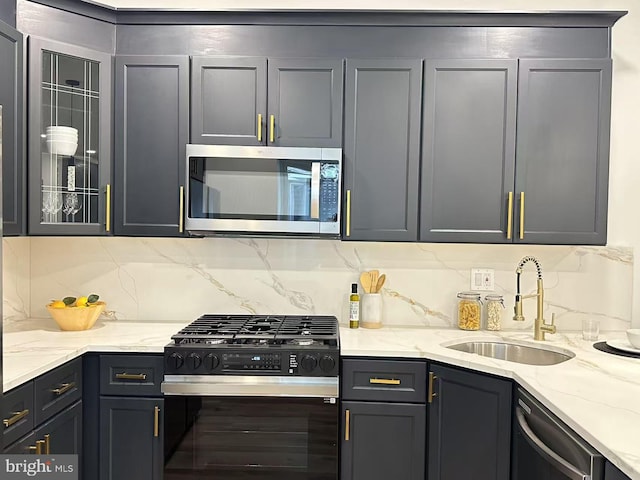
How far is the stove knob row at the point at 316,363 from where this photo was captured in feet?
7.59

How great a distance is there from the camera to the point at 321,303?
3010 mm

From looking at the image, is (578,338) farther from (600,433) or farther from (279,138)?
(279,138)

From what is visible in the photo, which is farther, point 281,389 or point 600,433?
point 281,389

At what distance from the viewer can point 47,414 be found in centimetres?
206

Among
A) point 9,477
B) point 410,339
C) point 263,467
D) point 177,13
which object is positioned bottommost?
point 263,467

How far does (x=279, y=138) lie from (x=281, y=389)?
3.85ft

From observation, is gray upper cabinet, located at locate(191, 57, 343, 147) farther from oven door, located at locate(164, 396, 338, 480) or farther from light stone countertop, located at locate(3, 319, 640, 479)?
oven door, located at locate(164, 396, 338, 480)

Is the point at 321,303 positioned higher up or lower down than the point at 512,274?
lower down

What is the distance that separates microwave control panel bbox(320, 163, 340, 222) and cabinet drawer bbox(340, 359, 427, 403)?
68 centimetres

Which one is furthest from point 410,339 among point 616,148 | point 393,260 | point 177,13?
point 177,13

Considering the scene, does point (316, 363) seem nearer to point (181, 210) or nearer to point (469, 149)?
point (181, 210)

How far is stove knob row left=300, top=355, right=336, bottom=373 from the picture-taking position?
231 centimetres

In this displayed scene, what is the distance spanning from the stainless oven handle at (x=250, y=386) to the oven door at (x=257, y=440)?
26mm

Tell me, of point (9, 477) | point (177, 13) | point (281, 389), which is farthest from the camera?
point (177, 13)
